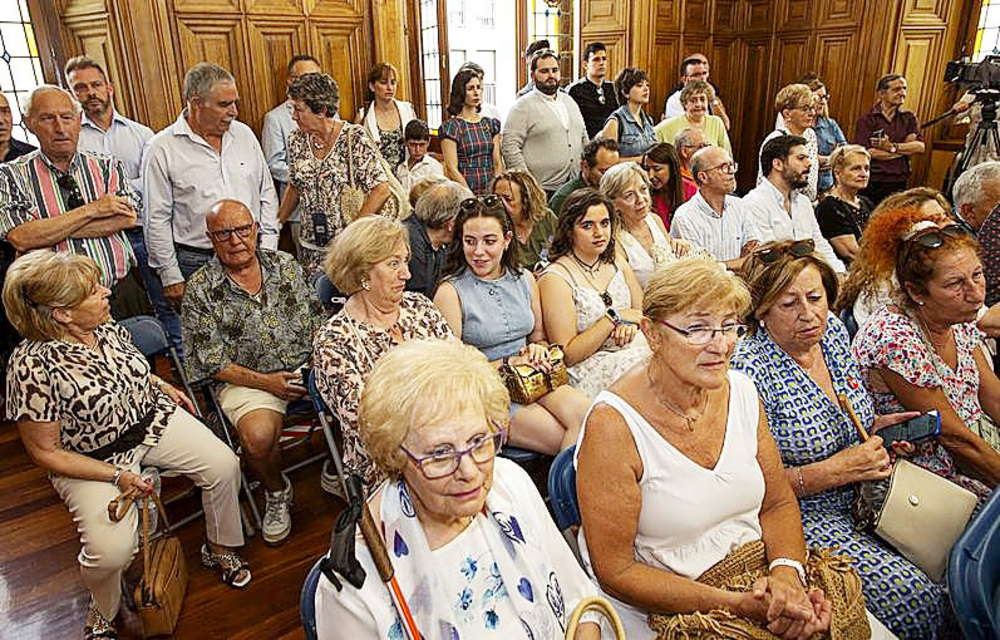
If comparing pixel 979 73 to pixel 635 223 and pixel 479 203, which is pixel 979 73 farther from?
pixel 479 203

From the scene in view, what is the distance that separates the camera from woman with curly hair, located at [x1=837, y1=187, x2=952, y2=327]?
213cm

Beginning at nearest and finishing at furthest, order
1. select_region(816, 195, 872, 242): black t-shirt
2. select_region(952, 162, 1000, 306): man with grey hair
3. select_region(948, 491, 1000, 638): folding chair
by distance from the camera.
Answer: select_region(948, 491, 1000, 638): folding chair
select_region(952, 162, 1000, 306): man with grey hair
select_region(816, 195, 872, 242): black t-shirt

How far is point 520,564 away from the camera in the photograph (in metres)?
1.25

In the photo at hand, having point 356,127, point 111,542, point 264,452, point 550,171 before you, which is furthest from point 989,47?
point 111,542

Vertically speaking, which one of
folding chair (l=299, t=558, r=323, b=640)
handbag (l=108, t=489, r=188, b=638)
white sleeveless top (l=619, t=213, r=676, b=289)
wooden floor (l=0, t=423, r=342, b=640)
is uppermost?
white sleeveless top (l=619, t=213, r=676, b=289)

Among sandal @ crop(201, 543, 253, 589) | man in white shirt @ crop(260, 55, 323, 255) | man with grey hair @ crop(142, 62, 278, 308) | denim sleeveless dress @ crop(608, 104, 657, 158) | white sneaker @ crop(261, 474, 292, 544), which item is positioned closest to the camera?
sandal @ crop(201, 543, 253, 589)

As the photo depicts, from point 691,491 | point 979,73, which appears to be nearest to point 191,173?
point 691,491

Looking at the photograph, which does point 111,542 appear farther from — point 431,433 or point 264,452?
point 431,433

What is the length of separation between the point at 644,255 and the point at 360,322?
154cm

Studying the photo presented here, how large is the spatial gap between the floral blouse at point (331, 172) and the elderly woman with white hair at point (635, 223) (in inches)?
46.0

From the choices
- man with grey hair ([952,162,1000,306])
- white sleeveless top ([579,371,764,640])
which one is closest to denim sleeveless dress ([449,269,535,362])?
white sleeveless top ([579,371,764,640])

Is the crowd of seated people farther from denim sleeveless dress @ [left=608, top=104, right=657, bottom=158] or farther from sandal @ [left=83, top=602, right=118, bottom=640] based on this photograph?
denim sleeveless dress @ [left=608, top=104, right=657, bottom=158]

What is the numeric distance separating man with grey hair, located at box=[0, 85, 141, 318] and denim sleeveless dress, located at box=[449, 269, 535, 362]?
151cm

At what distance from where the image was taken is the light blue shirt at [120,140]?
3.52m
